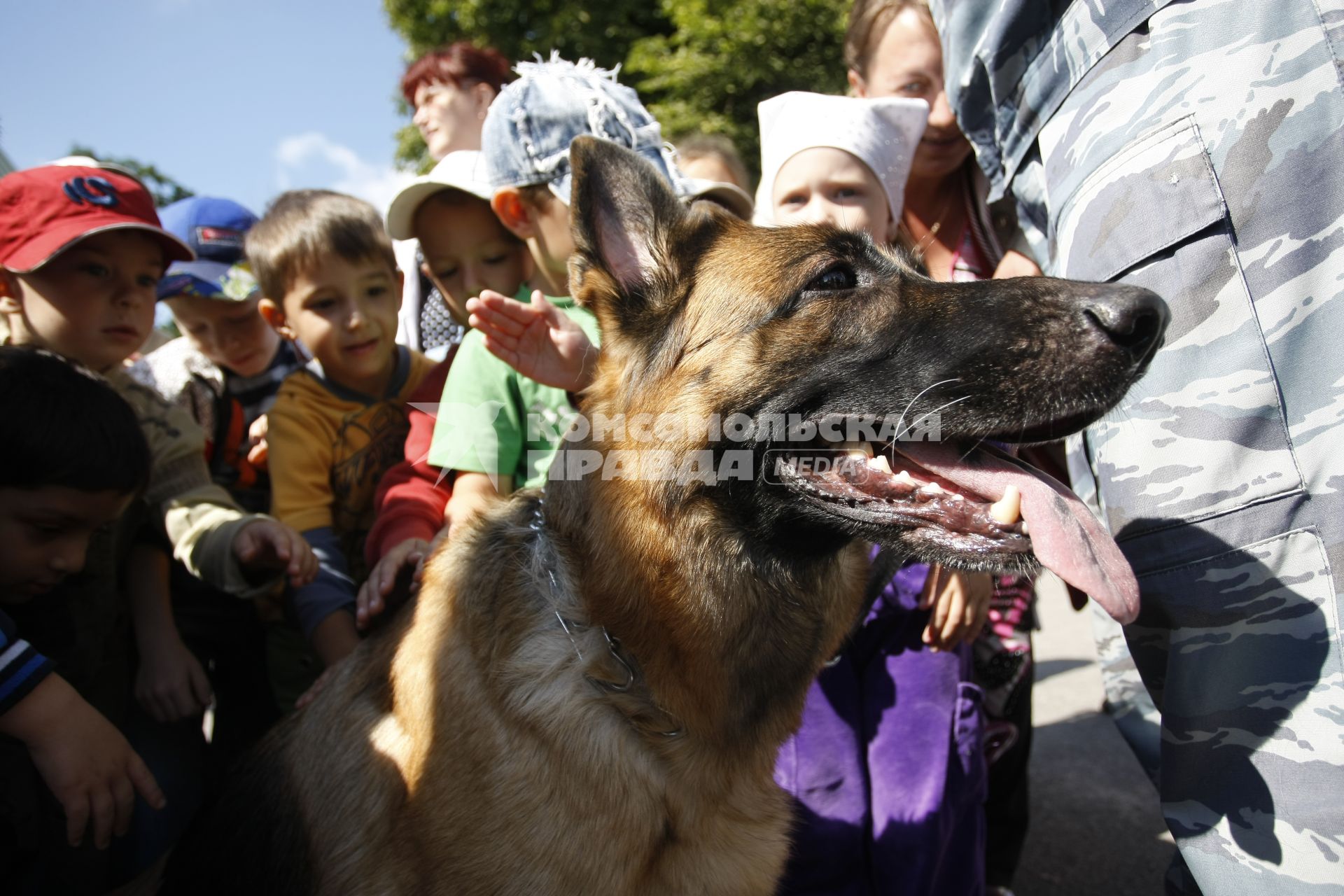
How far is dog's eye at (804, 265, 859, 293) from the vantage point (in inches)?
82.7

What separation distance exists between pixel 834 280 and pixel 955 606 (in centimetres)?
112

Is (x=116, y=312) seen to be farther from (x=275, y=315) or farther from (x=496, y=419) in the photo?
(x=496, y=419)

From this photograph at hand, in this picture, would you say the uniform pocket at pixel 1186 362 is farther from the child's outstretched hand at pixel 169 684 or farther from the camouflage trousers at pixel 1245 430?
the child's outstretched hand at pixel 169 684

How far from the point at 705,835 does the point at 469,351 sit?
1.89 metres

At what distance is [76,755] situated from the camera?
6.68 feet

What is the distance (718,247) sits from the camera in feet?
7.35

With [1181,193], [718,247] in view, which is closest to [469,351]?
[718,247]

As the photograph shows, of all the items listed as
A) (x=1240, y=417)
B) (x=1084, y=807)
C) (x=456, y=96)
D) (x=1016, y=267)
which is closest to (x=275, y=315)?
(x=456, y=96)

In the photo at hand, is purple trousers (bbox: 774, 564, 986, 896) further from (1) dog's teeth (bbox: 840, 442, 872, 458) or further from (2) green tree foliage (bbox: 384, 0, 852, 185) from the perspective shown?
(2) green tree foliage (bbox: 384, 0, 852, 185)

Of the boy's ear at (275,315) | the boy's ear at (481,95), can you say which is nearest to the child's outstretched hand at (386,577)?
the boy's ear at (275,315)

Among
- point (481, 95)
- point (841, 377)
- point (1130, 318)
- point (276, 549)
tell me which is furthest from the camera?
point (481, 95)

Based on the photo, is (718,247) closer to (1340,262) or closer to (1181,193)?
(1181,193)

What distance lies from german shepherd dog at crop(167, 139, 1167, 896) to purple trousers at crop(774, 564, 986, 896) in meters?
0.49

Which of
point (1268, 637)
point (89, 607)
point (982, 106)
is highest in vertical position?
point (982, 106)
